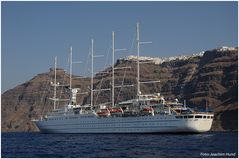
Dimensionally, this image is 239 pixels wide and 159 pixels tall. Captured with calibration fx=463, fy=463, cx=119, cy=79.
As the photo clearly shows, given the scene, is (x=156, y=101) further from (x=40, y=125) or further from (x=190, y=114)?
(x=40, y=125)

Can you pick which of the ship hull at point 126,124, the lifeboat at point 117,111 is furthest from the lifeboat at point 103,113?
the lifeboat at point 117,111

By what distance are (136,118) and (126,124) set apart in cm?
285

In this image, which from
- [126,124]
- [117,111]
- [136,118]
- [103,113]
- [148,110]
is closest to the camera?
[148,110]

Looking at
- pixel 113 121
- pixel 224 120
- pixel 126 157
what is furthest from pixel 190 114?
pixel 224 120

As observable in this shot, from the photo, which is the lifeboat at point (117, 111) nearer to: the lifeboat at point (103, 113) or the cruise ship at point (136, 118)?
the cruise ship at point (136, 118)

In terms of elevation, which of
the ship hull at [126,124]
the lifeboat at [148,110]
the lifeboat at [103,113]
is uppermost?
the lifeboat at [148,110]

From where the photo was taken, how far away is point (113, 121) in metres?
89.1

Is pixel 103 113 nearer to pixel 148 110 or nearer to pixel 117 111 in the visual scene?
pixel 117 111

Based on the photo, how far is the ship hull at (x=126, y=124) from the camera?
78.4 meters

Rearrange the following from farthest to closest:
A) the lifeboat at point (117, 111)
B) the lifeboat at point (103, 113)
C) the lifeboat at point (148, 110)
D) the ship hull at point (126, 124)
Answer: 1. the lifeboat at point (103, 113)
2. the lifeboat at point (117, 111)
3. the lifeboat at point (148, 110)
4. the ship hull at point (126, 124)

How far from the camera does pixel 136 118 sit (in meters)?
84.3

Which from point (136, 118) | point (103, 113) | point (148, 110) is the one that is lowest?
point (136, 118)

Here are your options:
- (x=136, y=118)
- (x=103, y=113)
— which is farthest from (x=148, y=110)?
(x=103, y=113)

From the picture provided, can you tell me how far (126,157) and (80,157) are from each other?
4065 mm
